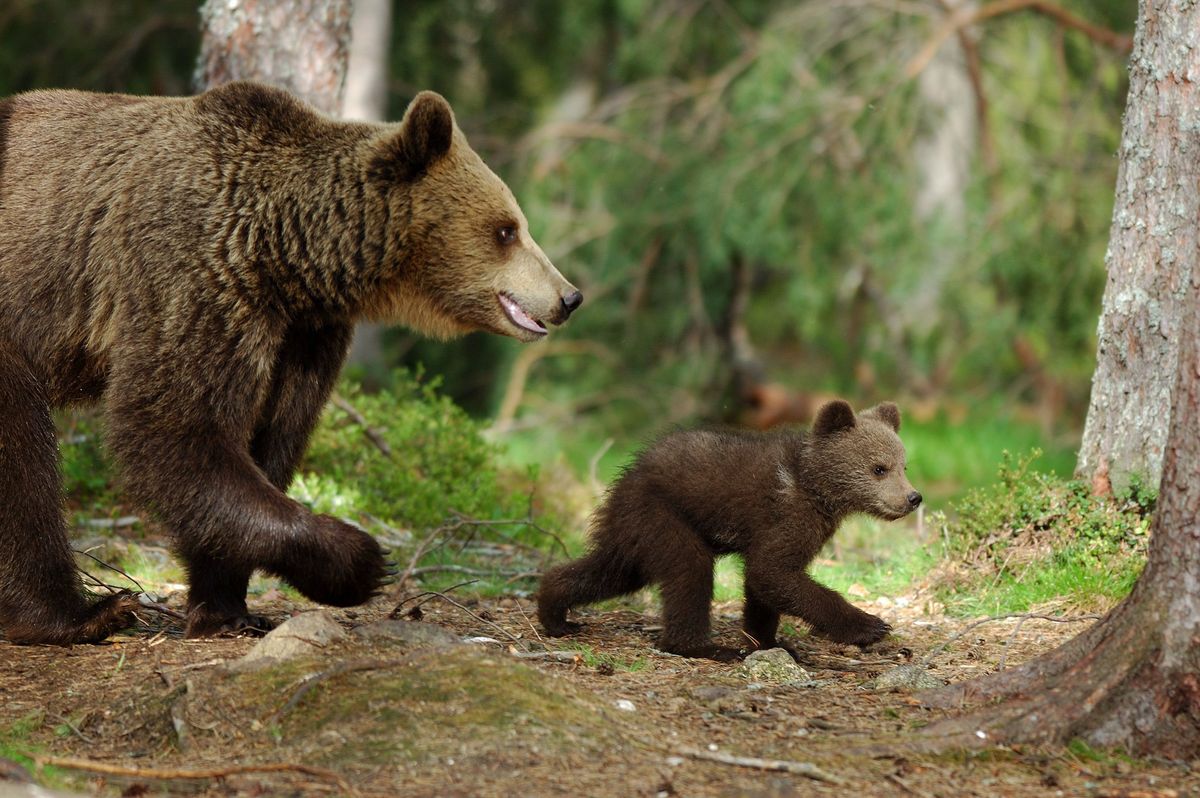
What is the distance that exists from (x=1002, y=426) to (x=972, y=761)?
10326 millimetres

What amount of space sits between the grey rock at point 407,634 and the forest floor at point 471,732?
18 millimetres

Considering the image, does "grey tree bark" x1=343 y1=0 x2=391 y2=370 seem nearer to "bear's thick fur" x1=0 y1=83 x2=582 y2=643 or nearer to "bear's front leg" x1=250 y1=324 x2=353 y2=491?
"bear's thick fur" x1=0 y1=83 x2=582 y2=643

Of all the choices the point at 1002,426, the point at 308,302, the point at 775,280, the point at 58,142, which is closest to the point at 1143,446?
the point at 308,302

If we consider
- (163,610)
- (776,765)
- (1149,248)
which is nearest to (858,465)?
(1149,248)

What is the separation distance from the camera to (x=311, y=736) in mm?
4086

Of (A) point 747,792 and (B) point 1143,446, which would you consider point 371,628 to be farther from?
(B) point 1143,446

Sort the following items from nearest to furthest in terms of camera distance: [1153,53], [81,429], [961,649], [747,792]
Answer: [747,792], [961,649], [1153,53], [81,429]

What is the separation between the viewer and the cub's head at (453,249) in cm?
561

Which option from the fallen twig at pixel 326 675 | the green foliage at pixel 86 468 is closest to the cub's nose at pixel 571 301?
the fallen twig at pixel 326 675

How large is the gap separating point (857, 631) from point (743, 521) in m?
0.63

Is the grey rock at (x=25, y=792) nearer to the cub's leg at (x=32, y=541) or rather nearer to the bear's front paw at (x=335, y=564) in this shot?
the bear's front paw at (x=335, y=564)

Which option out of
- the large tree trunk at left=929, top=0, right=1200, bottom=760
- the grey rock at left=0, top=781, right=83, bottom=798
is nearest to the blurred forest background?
the large tree trunk at left=929, top=0, right=1200, bottom=760

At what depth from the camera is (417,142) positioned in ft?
18.2

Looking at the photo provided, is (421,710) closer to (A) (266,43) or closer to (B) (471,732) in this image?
(B) (471,732)
